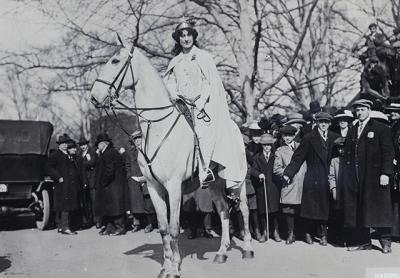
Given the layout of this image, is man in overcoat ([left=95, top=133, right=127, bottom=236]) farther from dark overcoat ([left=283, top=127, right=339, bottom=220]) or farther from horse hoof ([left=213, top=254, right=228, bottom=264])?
dark overcoat ([left=283, top=127, right=339, bottom=220])

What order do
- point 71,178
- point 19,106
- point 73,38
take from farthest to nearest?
point 19,106
point 73,38
point 71,178

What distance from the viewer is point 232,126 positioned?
24.8ft

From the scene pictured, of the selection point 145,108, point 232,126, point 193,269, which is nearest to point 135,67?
point 145,108

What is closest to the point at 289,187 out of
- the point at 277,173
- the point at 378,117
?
the point at 277,173

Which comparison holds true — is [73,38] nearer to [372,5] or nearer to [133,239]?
[133,239]

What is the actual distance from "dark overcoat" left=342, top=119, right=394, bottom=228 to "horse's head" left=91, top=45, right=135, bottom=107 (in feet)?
11.7

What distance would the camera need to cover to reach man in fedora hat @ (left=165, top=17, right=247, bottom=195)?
6633mm

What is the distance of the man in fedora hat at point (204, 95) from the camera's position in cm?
663

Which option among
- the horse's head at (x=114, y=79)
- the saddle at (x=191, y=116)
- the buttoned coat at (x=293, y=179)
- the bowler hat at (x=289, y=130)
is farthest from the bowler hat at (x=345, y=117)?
the horse's head at (x=114, y=79)

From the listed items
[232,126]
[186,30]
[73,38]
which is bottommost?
[232,126]

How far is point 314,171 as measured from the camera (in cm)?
823

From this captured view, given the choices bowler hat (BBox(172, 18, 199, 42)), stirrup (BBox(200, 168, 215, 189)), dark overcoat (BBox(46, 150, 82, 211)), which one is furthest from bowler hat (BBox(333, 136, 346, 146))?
dark overcoat (BBox(46, 150, 82, 211))

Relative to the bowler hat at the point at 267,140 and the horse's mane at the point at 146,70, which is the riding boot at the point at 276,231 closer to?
the bowler hat at the point at 267,140

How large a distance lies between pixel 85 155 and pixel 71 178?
1.15m
